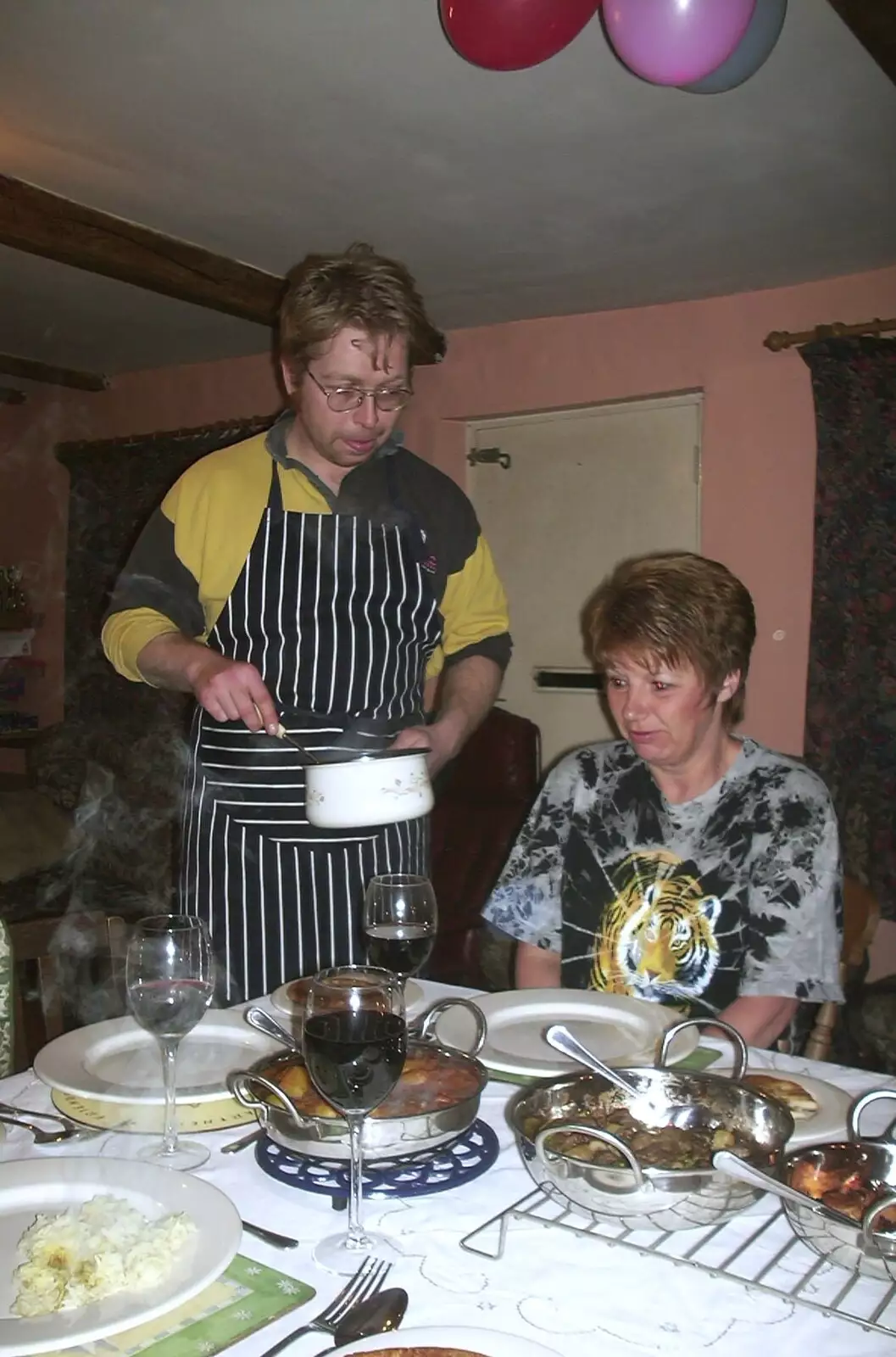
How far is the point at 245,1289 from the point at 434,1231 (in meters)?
0.16

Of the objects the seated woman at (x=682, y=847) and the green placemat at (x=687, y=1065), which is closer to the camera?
the green placemat at (x=687, y=1065)

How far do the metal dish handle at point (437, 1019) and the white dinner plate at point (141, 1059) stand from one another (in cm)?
17

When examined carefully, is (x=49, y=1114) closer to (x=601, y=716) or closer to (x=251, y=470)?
(x=251, y=470)

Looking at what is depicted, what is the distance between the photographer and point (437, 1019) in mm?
1327

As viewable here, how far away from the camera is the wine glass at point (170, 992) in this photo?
3.44 ft

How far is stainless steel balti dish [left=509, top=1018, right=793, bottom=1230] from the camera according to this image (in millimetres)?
809

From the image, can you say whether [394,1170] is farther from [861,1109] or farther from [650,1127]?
[861,1109]

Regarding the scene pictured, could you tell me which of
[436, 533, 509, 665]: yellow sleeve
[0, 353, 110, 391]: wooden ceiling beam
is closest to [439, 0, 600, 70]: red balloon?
[436, 533, 509, 665]: yellow sleeve

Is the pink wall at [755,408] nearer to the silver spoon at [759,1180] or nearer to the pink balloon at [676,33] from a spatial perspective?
the pink balloon at [676,33]

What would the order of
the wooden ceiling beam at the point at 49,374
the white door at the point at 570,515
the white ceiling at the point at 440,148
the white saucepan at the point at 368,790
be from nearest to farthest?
1. the white saucepan at the point at 368,790
2. the white ceiling at the point at 440,148
3. the white door at the point at 570,515
4. the wooden ceiling beam at the point at 49,374

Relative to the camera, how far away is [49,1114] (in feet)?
3.74

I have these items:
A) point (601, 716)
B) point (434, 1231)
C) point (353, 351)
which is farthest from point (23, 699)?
point (434, 1231)

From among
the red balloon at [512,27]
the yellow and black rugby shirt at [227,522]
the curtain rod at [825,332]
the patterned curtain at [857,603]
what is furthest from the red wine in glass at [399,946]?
the curtain rod at [825,332]

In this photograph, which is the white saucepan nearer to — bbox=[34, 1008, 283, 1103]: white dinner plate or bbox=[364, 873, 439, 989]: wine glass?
bbox=[364, 873, 439, 989]: wine glass
